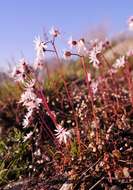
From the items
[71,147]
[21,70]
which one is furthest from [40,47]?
[71,147]

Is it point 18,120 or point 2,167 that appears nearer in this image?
point 2,167

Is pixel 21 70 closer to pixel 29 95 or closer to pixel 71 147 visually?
pixel 29 95

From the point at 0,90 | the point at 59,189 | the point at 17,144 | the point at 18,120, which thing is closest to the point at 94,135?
the point at 59,189

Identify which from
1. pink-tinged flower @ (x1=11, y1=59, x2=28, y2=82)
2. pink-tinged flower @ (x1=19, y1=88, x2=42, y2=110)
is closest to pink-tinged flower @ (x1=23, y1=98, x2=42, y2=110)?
pink-tinged flower @ (x1=19, y1=88, x2=42, y2=110)

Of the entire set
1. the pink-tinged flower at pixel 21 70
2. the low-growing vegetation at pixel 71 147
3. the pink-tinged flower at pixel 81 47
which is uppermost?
the pink-tinged flower at pixel 81 47

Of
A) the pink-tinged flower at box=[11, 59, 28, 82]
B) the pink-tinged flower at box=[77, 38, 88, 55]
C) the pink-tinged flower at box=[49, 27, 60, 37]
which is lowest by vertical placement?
the pink-tinged flower at box=[11, 59, 28, 82]

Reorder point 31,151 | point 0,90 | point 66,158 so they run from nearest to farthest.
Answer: point 66,158 → point 31,151 → point 0,90

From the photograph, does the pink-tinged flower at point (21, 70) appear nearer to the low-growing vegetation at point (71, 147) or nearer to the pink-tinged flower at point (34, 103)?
the low-growing vegetation at point (71, 147)

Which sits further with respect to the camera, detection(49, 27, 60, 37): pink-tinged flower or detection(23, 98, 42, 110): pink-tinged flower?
detection(49, 27, 60, 37): pink-tinged flower

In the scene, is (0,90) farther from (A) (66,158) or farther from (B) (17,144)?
(A) (66,158)

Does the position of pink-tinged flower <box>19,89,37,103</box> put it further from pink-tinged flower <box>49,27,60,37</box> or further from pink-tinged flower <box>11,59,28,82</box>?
pink-tinged flower <box>49,27,60,37</box>

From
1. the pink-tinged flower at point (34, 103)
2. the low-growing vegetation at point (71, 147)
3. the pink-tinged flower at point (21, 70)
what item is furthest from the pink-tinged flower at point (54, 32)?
the pink-tinged flower at point (34, 103)
